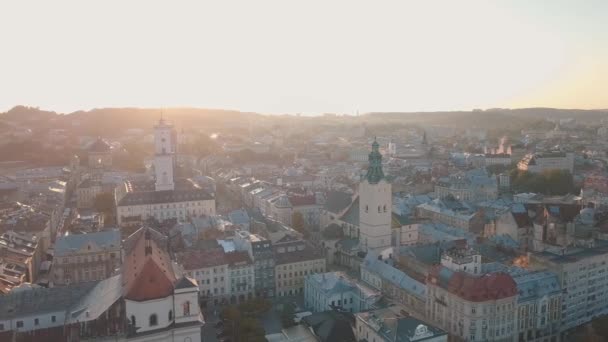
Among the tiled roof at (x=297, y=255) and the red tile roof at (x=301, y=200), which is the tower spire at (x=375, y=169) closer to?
the tiled roof at (x=297, y=255)

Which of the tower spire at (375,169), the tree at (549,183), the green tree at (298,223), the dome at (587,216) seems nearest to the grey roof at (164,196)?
the green tree at (298,223)

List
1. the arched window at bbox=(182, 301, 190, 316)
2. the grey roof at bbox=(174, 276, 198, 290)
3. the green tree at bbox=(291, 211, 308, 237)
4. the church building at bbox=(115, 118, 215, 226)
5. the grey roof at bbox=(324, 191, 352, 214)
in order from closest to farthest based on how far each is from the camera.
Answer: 1. the grey roof at bbox=(174, 276, 198, 290)
2. the arched window at bbox=(182, 301, 190, 316)
3. the grey roof at bbox=(324, 191, 352, 214)
4. the green tree at bbox=(291, 211, 308, 237)
5. the church building at bbox=(115, 118, 215, 226)

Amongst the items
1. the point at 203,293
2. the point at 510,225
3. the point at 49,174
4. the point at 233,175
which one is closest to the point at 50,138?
the point at 49,174

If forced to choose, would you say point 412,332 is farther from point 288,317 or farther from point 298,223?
point 298,223

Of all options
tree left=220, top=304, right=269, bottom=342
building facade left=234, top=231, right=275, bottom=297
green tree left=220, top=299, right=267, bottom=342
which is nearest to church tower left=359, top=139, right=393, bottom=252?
building facade left=234, top=231, right=275, bottom=297

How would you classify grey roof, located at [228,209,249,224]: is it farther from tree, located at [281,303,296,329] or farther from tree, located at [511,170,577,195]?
tree, located at [511,170,577,195]
